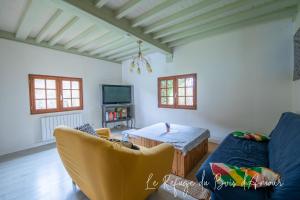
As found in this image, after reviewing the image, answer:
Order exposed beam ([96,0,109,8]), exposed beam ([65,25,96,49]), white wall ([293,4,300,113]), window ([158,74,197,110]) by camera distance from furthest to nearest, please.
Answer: window ([158,74,197,110]) → exposed beam ([65,25,96,49]) → white wall ([293,4,300,113]) → exposed beam ([96,0,109,8])

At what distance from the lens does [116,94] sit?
4906mm

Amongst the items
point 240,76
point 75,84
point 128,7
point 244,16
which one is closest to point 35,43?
point 75,84

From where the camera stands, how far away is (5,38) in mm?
3061

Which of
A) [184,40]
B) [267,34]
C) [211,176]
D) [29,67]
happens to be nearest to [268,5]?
[267,34]

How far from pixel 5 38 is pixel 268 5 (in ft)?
16.6

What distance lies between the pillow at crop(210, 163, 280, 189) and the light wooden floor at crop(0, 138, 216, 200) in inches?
40.2

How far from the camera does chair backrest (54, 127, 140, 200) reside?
113 cm

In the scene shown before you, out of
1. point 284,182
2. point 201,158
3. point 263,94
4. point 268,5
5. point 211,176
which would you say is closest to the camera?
point 284,182

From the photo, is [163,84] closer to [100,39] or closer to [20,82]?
[100,39]

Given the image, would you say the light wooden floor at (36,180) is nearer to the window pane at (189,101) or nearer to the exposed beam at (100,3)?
the window pane at (189,101)

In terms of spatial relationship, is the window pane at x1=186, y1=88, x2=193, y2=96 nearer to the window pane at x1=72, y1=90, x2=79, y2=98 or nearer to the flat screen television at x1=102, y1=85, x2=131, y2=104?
the flat screen television at x1=102, y1=85, x2=131, y2=104

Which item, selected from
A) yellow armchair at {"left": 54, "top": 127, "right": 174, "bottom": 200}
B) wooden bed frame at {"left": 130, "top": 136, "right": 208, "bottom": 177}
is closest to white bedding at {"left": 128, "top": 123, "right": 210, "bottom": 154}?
wooden bed frame at {"left": 130, "top": 136, "right": 208, "bottom": 177}

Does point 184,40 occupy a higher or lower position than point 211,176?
higher

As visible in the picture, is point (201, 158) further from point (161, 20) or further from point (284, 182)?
point (161, 20)
